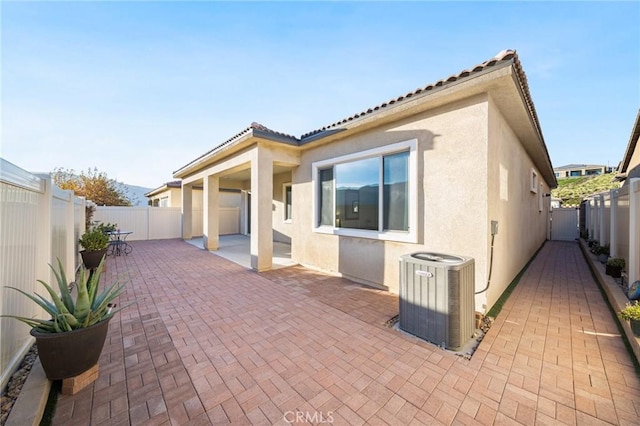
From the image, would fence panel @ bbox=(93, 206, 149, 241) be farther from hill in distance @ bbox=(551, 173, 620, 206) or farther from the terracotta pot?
hill in distance @ bbox=(551, 173, 620, 206)

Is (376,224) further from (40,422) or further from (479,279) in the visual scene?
(40,422)

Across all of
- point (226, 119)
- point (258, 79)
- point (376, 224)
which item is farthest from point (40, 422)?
point (226, 119)

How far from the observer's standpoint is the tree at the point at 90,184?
1923 centimetres

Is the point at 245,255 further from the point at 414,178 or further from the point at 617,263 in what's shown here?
the point at 617,263

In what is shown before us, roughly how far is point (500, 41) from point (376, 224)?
489 centimetres

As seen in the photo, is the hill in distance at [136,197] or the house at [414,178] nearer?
the house at [414,178]

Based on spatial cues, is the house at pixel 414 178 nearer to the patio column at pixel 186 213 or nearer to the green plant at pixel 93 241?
the green plant at pixel 93 241

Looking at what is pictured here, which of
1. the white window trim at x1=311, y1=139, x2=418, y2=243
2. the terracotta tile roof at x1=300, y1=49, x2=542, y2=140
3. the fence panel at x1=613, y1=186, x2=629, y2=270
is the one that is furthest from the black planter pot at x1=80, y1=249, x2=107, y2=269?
the fence panel at x1=613, y1=186, x2=629, y2=270

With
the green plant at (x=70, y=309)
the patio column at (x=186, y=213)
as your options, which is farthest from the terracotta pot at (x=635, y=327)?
the patio column at (x=186, y=213)

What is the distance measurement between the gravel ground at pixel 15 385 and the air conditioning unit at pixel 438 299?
4.37m

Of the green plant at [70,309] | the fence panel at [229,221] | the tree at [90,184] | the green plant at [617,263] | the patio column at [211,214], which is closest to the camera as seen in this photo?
the green plant at [70,309]

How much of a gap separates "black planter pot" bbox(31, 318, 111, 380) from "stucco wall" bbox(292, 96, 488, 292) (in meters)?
5.12

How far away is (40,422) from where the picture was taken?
2.09 m

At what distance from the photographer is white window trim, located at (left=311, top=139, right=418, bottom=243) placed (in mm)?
5121
